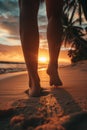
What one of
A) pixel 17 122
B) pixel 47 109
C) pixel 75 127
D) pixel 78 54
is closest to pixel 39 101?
pixel 47 109

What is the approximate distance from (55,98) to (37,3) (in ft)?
2.67

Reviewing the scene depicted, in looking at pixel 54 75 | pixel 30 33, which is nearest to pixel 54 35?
pixel 54 75

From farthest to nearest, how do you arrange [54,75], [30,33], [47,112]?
1. [54,75]
2. [30,33]
3. [47,112]

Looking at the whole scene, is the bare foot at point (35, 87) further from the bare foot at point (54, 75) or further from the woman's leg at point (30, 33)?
the bare foot at point (54, 75)

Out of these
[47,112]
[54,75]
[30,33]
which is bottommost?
[54,75]

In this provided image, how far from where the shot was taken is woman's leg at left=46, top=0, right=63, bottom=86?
11.1 ft

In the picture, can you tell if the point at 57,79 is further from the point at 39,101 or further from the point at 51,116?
the point at 51,116

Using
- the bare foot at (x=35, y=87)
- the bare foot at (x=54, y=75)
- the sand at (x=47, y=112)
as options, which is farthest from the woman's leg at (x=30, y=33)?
the bare foot at (x=54, y=75)

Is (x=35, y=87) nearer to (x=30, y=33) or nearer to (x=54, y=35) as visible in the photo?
(x=30, y=33)

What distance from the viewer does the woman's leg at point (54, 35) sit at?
340 cm

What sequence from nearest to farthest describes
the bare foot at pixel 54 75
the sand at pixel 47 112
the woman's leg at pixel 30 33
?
the sand at pixel 47 112 → the woman's leg at pixel 30 33 → the bare foot at pixel 54 75

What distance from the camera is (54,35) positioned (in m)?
3.41

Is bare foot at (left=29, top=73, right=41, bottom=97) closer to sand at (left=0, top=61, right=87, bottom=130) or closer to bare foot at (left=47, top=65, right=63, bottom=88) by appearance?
sand at (left=0, top=61, right=87, bottom=130)

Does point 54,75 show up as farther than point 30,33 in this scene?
Yes
